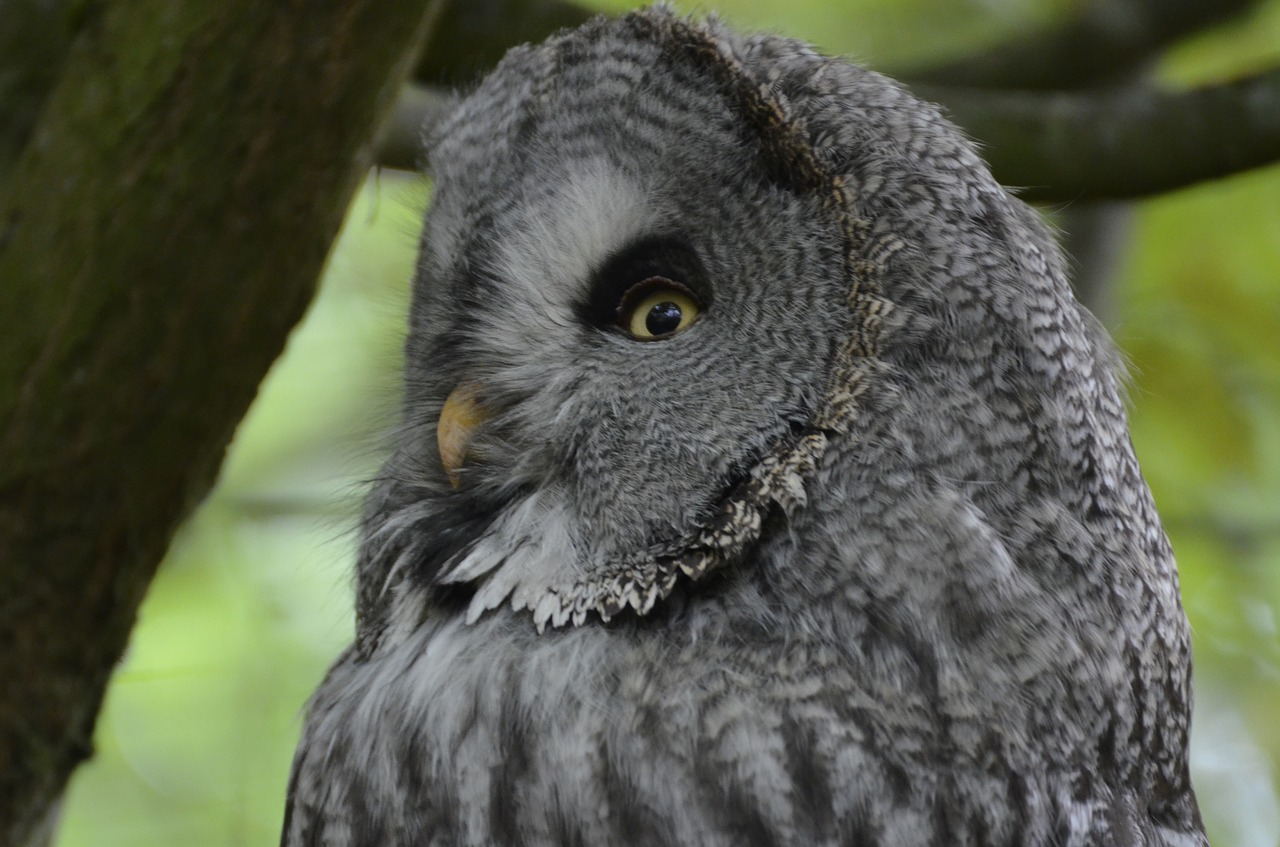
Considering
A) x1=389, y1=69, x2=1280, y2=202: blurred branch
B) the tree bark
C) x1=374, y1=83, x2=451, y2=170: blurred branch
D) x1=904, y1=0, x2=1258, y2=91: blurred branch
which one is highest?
x1=904, y1=0, x2=1258, y2=91: blurred branch

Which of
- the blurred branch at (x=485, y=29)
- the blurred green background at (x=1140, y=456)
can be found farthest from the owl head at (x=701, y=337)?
the blurred green background at (x=1140, y=456)

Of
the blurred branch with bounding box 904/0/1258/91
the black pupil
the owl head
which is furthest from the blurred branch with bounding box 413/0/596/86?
the black pupil

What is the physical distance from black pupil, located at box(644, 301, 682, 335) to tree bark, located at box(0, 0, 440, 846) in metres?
0.52

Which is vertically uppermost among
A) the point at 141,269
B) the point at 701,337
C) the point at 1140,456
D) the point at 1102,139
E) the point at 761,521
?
the point at 1102,139

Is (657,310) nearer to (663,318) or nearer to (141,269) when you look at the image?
(663,318)

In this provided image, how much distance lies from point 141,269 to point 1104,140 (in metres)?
1.49

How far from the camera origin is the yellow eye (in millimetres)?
1464

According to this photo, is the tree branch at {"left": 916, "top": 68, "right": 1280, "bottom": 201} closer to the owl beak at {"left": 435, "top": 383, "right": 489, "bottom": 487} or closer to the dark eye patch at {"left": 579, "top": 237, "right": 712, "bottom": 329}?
the dark eye patch at {"left": 579, "top": 237, "right": 712, "bottom": 329}

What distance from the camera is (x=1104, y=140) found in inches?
91.2

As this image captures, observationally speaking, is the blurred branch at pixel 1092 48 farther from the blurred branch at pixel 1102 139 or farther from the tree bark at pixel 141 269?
A: the tree bark at pixel 141 269

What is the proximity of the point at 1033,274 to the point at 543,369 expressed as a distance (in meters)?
0.51

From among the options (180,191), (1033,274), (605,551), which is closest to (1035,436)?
(1033,274)

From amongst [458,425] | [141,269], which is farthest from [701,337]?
[141,269]

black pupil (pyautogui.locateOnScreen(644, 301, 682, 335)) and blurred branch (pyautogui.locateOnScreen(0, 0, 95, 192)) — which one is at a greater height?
black pupil (pyautogui.locateOnScreen(644, 301, 682, 335))
